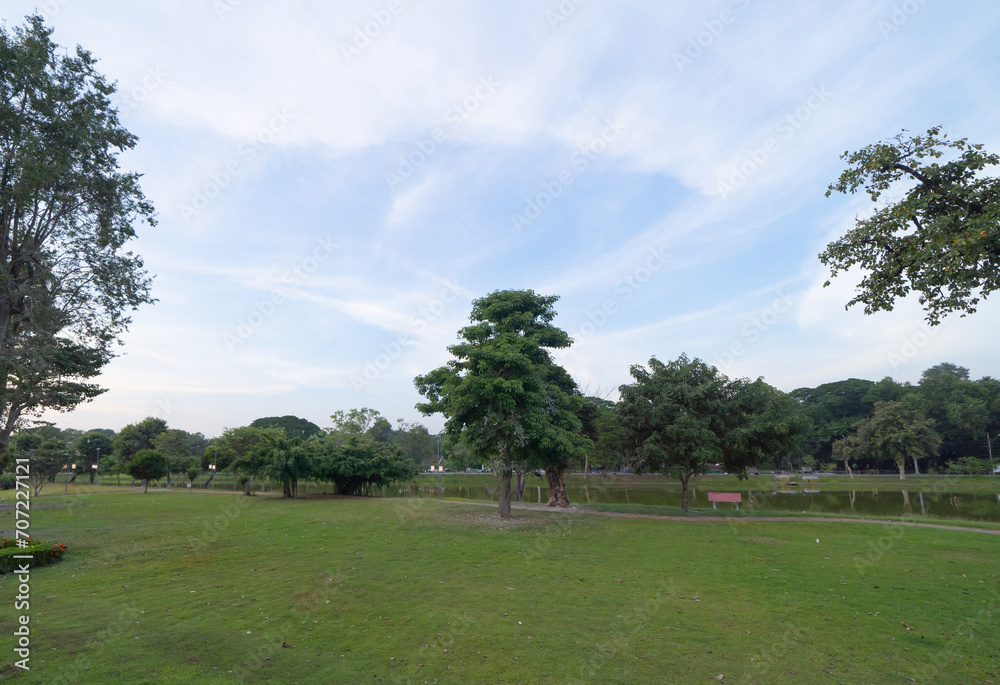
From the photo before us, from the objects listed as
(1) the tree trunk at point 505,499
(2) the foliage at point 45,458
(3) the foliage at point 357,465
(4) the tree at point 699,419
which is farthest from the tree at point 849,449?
(2) the foliage at point 45,458

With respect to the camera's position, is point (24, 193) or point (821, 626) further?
point (24, 193)

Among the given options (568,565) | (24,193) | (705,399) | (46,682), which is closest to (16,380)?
(24,193)

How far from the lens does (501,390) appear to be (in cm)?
2117

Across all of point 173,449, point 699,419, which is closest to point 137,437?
point 173,449

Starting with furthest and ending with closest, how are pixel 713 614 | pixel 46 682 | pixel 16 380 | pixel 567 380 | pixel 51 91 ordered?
pixel 567 380, pixel 16 380, pixel 51 91, pixel 713 614, pixel 46 682

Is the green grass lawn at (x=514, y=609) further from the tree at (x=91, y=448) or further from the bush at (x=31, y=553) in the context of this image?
the tree at (x=91, y=448)

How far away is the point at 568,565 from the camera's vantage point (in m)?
13.0

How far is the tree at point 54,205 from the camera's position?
13.8 meters

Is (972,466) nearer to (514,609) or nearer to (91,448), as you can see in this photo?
(514,609)

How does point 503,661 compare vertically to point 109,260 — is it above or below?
below

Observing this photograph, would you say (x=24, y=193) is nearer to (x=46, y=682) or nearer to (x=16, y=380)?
(x=16, y=380)

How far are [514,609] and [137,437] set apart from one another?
71020 mm

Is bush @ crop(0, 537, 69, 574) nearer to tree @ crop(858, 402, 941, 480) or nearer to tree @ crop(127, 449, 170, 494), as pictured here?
tree @ crop(127, 449, 170, 494)

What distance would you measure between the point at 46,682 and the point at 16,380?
19345mm
